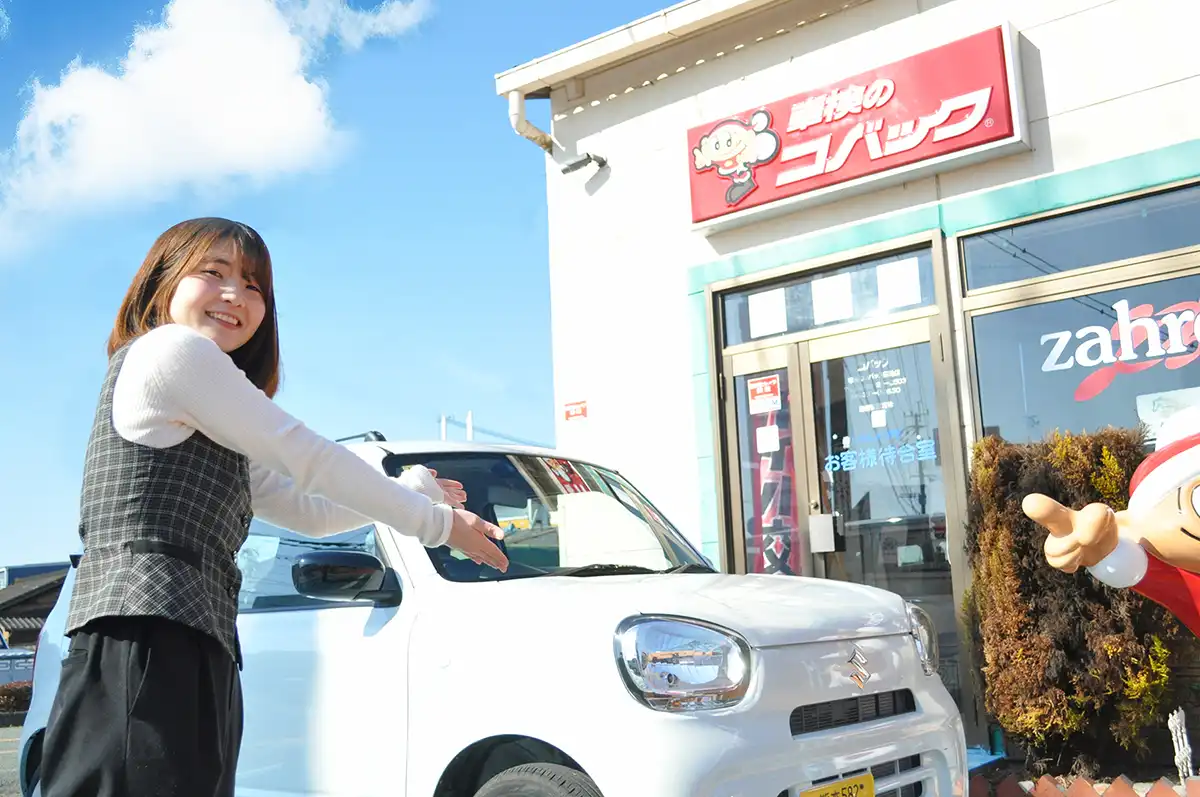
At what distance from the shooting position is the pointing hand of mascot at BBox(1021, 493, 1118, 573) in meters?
4.21

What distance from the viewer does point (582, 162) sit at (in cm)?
833

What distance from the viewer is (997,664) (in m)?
5.27

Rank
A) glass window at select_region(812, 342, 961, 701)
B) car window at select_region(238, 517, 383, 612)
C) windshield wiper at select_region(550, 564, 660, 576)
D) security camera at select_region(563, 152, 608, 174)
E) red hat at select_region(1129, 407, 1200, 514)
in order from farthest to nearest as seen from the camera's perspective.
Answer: security camera at select_region(563, 152, 608, 174) < glass window at select_region(812, 342, 961, 701) < red hat at select_region(1129, 407, 1200, 514) < car window at select_region(238, 517, 383, 612) < windshield wiper at select_region(550, 564, 660, 576)

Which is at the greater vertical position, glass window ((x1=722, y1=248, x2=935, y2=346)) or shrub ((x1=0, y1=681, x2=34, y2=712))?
glass window ((x1=722, y1=248, x2=935, y2=346))

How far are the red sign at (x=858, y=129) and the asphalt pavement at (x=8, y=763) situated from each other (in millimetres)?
5897

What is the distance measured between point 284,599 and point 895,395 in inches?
169

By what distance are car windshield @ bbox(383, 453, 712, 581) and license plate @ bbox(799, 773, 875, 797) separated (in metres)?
1.06

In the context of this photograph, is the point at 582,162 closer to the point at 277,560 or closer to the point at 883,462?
the point at 883,462

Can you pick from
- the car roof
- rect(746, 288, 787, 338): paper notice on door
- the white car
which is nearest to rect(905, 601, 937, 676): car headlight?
the white car

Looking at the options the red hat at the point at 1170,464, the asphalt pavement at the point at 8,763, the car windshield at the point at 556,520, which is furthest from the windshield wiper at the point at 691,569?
the asphalt pavement at the point at 8,763

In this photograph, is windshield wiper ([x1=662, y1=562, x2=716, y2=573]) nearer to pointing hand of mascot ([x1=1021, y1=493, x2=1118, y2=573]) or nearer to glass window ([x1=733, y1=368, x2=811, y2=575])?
pointing hand of mascot ([x1=1021, y1=493, x2=1118, y2=573])

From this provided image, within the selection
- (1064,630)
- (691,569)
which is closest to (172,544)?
(691,569)

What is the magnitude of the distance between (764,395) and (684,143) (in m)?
1.98

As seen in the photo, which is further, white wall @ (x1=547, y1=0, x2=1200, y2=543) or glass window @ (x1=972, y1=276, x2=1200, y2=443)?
white wall @ (x1=547, y1=0, x2=1200, y2=543)
